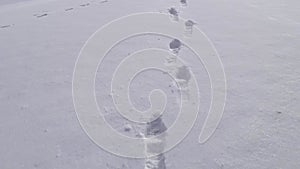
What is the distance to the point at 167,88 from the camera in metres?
2.78

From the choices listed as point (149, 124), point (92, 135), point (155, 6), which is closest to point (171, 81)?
point (149, 124)

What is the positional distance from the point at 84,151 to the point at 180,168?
2.09ft

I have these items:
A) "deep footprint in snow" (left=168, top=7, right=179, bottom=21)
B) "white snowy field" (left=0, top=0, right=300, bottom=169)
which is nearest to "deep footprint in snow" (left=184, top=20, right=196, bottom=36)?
"white snowy field" (left=0, top=0, right=300, bottom=169)

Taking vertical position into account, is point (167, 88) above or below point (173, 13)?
below

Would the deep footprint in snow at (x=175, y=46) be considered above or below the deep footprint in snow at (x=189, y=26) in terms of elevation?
below

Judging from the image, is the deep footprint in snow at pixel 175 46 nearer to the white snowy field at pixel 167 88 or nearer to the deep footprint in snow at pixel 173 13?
the white snowy field at pixel 167 88

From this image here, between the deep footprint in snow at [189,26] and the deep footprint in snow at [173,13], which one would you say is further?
the deep footprint in snow at [173,13]

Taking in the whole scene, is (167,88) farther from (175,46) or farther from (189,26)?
(189,26)

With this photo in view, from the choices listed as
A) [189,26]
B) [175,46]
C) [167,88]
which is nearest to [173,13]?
[189,26]

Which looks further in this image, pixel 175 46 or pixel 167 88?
pixel 175 46

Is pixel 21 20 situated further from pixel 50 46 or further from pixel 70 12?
pixel 50 46

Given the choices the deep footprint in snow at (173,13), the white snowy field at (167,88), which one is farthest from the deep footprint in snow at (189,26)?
the deep footprint in snow at (173,13)

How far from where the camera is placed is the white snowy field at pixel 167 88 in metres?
2.07

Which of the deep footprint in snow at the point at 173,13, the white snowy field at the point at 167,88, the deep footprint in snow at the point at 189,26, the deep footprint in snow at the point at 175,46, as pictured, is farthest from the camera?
the deep footprint in snow at the point at 173,13
